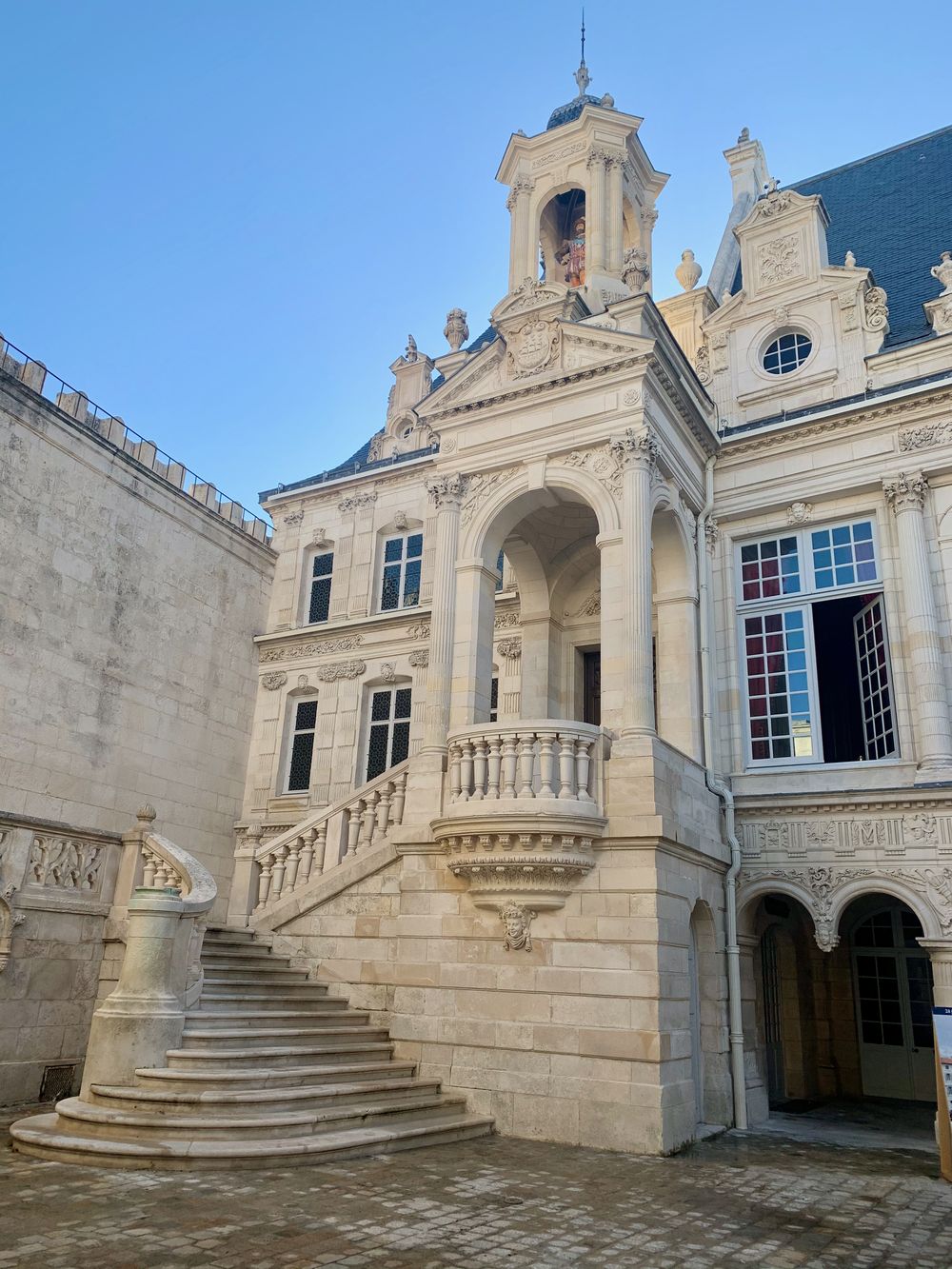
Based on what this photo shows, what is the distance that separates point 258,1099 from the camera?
8.37 m

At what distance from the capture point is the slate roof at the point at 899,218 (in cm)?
1534

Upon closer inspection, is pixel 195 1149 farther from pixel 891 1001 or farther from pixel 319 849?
pixel 891 1001

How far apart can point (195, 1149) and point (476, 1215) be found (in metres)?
2.41

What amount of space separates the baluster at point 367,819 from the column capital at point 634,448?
210 inches

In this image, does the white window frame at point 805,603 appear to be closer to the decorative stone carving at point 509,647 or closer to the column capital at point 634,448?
the column capital at point 634,448

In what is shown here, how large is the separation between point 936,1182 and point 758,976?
476 cm

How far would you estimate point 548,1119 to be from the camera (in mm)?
9711

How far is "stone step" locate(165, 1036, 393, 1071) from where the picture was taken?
897 cm

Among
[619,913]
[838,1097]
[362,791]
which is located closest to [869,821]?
[619,913]

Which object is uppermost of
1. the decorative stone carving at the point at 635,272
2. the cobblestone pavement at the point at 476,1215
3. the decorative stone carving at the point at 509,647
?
the decorative stone carving at the point at 635,272

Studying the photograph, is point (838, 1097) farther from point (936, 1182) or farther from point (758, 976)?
point (936, 1182)

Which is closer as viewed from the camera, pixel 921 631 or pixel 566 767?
Answer: pixel 566 767

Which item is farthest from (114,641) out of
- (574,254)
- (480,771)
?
(574,254)

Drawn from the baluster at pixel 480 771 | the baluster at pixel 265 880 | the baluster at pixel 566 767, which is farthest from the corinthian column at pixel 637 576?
the baluster at pixel 265 880
